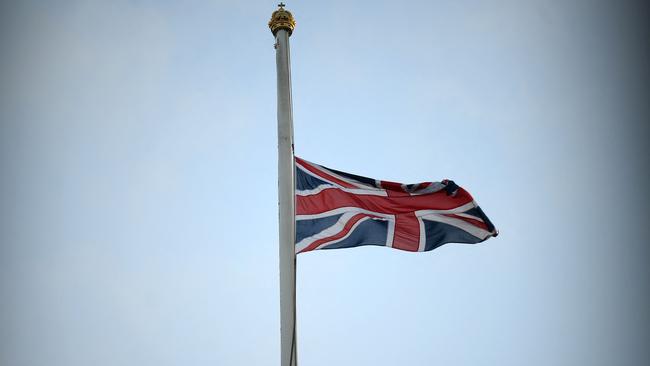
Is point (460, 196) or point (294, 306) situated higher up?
point (460, 196)

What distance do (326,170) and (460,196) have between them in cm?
284

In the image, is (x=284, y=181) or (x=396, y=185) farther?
(x=396, y=185)

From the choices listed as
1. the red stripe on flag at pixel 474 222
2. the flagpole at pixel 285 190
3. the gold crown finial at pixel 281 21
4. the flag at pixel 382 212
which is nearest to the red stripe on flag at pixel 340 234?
the flag at pixel 382 212

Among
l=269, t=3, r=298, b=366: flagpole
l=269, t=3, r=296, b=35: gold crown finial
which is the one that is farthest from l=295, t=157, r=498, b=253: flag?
l=269, t=3, r=296, b=35: gold crown finial

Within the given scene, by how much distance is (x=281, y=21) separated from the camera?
1092cm

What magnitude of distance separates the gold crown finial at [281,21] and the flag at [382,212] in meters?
2.87

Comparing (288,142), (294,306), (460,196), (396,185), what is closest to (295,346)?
(294,306)

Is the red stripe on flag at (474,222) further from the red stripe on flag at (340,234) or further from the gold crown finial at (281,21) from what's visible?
the gold crown finial at (281,21)

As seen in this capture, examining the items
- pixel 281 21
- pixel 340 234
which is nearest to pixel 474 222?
pixel 340 234

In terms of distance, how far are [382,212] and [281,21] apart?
4.44m

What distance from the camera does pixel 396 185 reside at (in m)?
10.7

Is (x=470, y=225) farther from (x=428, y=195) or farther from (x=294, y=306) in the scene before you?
(x=294, y=306)

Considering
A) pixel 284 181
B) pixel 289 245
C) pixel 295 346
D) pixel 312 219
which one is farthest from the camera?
pixel 312 219

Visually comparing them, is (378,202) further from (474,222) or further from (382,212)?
(474,222)
